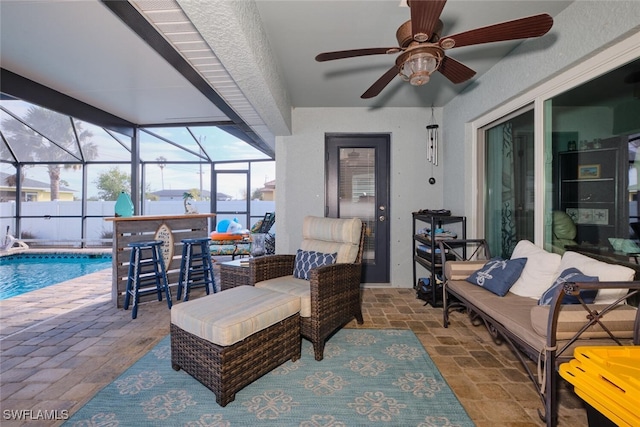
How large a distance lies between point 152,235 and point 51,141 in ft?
19.2

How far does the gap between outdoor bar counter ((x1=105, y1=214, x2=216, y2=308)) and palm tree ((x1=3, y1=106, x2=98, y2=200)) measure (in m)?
4.67


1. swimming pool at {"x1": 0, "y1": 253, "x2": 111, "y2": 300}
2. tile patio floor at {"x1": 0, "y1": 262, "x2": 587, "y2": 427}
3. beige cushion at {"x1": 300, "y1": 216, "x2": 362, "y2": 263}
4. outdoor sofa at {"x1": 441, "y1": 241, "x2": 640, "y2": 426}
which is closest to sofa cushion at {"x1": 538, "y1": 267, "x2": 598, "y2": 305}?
outdoor sofa at {"x1": 441, "y1": 241, "x2": 640, "y2": 426}

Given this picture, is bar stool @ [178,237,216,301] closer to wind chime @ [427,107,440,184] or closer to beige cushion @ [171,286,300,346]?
beige cushion @ [171,286,300,346]

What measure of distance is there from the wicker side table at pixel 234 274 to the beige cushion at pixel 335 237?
0.65 meters

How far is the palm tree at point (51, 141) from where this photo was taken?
6.00 metres

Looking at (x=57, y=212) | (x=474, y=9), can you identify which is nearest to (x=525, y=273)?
(x=474, y=9)

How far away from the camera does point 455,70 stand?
192 centimetres

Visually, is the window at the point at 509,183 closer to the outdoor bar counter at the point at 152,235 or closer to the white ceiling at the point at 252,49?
the white ceiling at the point at 252,49

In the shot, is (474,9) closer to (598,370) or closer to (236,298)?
(598,370)

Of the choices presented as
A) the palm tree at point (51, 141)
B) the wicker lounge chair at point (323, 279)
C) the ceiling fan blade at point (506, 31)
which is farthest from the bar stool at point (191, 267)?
the palm tree at point (51, 141)

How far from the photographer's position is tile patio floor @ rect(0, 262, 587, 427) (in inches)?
63.6

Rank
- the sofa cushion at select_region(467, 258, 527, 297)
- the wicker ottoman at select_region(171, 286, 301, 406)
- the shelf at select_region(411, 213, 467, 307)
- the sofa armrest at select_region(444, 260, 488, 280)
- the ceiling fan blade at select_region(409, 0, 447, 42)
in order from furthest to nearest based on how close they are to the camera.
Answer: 1. the shelf at select_region(411, 213, 467, 307)
2. the sofa armrest at select_region(444, 260, 488, 280)
3. the sofa cushion at select_region(467, 258, 527, 297)
4. the wicker ottoman at select_region(171, 286, 301, 406)
5. the ceiling fan blade at select_region(409, 0, 447, 42)

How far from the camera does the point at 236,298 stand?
6.56 ft

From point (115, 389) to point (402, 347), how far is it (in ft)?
6.89
